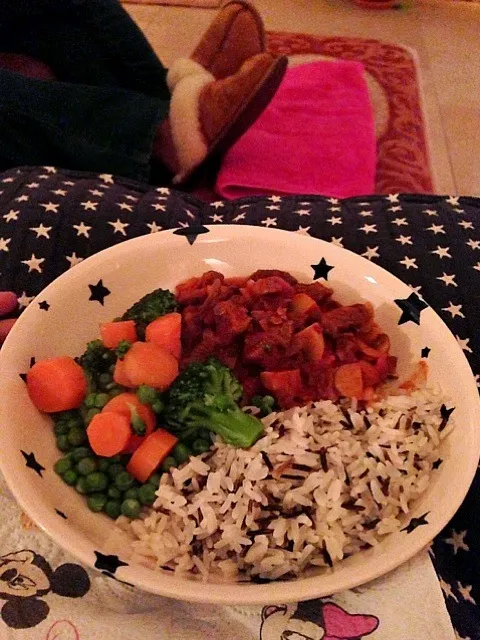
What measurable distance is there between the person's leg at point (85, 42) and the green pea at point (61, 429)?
4.37 ft

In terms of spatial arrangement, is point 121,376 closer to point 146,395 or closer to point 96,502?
point 146,395

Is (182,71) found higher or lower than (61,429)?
higher

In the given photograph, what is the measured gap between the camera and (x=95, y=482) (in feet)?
2.92

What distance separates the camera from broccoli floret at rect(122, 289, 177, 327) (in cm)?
106

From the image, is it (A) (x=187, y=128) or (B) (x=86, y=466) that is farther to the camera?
(A) (x=187, y=128)

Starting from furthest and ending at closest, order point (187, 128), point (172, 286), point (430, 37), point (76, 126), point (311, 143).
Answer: point (430, 37)
point (311, 143)
point (187, 128)
point (76, 126)
point (172, 286)

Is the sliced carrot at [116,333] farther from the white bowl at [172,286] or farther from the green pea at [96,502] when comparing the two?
the green pea at [96,502]

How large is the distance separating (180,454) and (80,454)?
0.50ft

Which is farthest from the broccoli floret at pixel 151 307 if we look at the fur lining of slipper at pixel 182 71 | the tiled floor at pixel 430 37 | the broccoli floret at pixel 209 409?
the tiled floor at pixel 430 37

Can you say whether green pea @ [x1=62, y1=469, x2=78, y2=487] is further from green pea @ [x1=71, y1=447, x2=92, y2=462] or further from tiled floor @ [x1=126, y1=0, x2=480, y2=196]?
tiled floor @ [x1=126, y1=0, x2=480, y2=196]

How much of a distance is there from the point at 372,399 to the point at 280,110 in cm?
151

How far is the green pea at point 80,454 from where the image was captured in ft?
3.00

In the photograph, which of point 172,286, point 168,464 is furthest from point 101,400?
point 172,286

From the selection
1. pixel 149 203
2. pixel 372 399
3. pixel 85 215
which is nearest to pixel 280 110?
pixel 149 203
